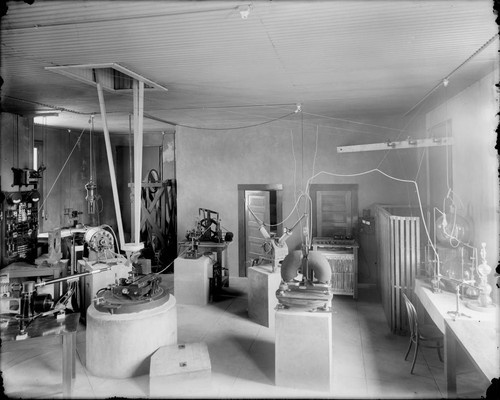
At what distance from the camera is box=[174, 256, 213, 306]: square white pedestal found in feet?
26.5

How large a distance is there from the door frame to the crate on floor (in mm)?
5407

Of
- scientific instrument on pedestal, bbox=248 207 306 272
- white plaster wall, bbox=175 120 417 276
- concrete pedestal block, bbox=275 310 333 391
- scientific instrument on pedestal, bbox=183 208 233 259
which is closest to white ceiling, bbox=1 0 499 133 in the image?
white plaster wall, bbox=175 120 417 276

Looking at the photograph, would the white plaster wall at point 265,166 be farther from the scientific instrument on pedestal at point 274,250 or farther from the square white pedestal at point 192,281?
the scientific instrument on pedestal at point 274,250

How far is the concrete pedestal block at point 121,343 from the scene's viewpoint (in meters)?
4.94

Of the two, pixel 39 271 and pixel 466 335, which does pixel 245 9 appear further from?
pixel 39 271

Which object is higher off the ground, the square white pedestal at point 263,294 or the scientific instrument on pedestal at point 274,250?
the scientific instrument on pedestal at point 274,250

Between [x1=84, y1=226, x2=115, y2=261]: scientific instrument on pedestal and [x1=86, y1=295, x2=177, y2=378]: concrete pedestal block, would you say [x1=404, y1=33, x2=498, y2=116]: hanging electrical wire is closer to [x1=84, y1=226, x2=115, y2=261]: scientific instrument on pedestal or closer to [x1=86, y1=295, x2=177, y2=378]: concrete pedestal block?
[x1=86, y1=295, x2=177, y2=378]: concrete pedestal block

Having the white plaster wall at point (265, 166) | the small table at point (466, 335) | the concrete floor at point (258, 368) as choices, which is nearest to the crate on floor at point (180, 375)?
the concrete floor at point (258, 368)

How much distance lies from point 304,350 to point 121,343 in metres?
2.47

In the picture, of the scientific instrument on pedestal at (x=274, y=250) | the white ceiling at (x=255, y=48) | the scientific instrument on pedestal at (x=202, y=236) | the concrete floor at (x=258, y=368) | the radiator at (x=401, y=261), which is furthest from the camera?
the scientific instrument on pedestal at (x=202, y=236)

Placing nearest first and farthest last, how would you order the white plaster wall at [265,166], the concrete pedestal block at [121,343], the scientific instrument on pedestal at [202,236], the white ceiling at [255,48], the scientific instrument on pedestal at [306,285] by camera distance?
the white ceiling at [255,48], the scientific instrument on pedestal at [306,285], the concrete pedestal block at [121,343], the scientific instrument on pedestal at [202,236], the white plaster wall at [265,166]

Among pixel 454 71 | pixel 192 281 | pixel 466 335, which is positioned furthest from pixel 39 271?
pixel 454 71

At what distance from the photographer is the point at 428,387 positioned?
466 centimetres

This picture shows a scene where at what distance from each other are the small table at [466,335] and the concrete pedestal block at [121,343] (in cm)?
381
